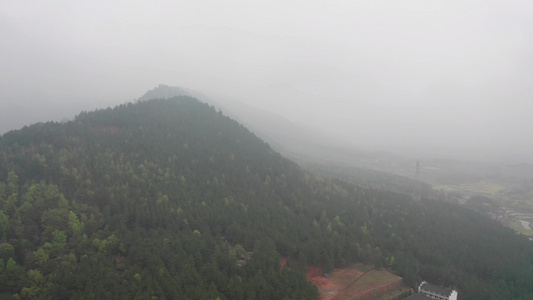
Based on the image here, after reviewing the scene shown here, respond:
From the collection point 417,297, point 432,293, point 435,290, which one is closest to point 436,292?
point 435,290

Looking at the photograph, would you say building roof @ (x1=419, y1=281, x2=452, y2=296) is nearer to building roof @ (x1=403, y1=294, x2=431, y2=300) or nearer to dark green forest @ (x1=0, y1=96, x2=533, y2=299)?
building roof @ (x1=403, y1=294, x2=431, y2=300)

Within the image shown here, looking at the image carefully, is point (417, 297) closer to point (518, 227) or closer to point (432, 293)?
point (432, 293)

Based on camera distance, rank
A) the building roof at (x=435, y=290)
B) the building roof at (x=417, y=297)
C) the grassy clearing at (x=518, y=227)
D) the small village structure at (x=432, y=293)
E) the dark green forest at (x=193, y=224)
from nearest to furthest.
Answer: the dark green forest at (x=193, y=224)
the building roof at (x=417, y=297)
the small village structure at (x=432, y=293)
the building roof at (x=435, y=290)
the grassy clearing at (x=518, y=227)

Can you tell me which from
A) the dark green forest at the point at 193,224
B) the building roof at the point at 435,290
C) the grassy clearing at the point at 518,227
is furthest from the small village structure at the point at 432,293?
the grassy clearing at the point at 518,227

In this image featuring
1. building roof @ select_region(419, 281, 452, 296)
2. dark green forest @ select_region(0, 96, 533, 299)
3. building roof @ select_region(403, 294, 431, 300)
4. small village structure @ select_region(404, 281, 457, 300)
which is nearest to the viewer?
dark green forest @ select_region(0, 96, 533, 299)

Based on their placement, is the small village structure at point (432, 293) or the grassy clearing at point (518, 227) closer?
the small village structure at point (432, 293)

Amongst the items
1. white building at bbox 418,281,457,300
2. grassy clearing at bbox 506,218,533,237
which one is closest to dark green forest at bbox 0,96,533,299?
white building at bbox 418,281,457,300

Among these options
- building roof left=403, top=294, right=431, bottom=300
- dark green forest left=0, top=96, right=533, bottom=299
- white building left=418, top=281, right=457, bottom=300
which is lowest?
building roof left=403, top=294, right=431, bottom=300

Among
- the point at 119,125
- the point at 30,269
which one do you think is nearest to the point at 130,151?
the point at 119,125

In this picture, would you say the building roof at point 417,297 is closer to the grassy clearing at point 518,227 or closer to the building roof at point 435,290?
the building roof at point 435,290

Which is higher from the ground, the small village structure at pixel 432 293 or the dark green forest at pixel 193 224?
the dark green forest at pixel 193 224
